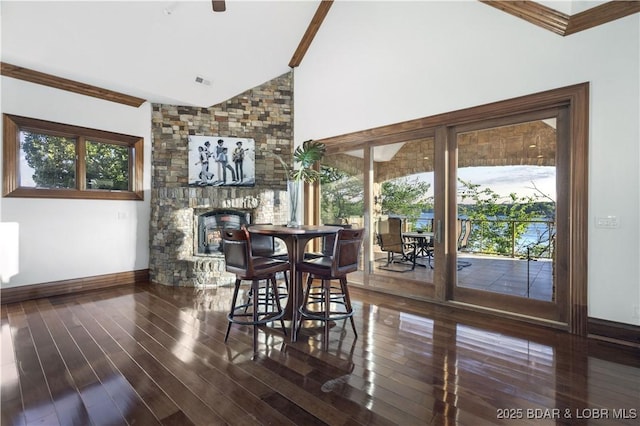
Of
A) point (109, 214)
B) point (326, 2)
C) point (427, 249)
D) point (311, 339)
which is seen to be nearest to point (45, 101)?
point (109, 214)

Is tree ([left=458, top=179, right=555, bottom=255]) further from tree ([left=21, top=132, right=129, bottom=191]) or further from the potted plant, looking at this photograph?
tree ([left=21, top=132, right=129, bottom=191])

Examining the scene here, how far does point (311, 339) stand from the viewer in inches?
114

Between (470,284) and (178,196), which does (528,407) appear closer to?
(470,284)

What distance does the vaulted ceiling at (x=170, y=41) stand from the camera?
3.33m

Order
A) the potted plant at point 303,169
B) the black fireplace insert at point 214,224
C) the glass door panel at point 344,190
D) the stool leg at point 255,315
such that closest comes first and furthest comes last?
the stool leg at point 255,315
the potted plant at point 303,169
the glass door panel at point 344,190
the black fireplace insert at point 214,224

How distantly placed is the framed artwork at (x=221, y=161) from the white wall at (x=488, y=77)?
1.21 metres

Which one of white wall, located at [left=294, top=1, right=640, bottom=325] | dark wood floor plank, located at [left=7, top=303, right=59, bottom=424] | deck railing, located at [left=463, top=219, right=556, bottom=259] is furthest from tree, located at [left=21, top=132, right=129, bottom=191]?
deck railing, located at [left=463, top=219, right=556, bottom=259]

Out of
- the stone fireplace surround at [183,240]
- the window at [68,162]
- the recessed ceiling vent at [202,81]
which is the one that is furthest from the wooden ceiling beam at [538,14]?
the window at [68,162]

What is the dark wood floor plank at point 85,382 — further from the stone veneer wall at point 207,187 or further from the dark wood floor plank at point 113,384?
the stone veneer wall at point 207,187

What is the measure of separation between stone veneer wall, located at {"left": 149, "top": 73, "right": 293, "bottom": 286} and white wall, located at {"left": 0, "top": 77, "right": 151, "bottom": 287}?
0.83 ft

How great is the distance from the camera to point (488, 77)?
3.53m

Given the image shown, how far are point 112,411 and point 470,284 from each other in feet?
12.0

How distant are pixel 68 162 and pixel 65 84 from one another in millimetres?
1084

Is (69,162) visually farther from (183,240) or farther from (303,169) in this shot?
(303,169)
